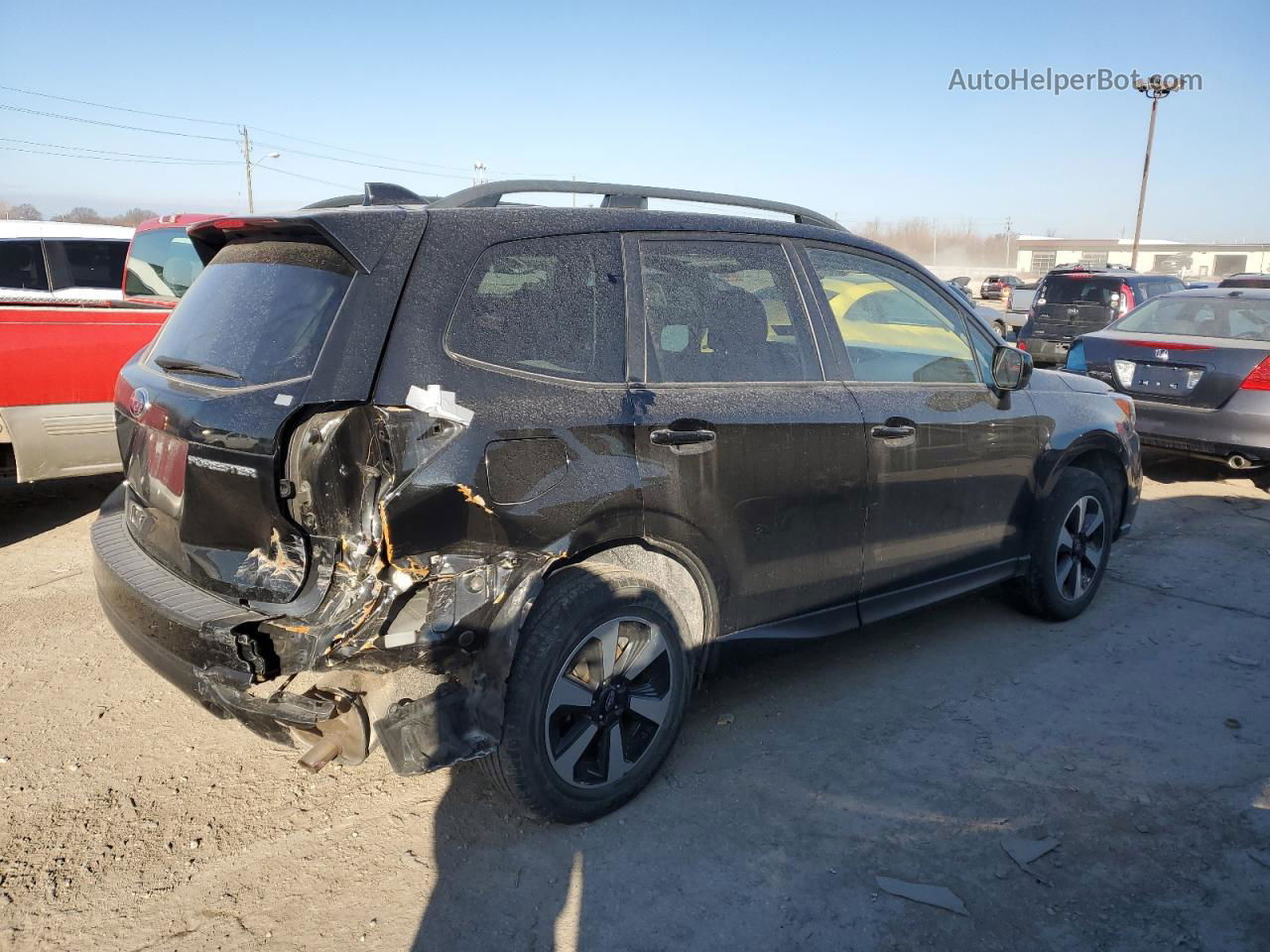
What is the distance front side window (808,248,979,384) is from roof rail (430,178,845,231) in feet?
0.82

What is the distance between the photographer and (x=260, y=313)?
9.36 feet

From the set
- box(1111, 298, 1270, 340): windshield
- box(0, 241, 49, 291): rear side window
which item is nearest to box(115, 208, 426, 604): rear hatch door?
box(1111, 298, 1270, 340): windshield

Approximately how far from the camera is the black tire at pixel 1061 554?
4578 mm

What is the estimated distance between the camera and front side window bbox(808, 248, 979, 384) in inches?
150

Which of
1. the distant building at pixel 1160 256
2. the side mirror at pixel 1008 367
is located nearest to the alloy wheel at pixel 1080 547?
the side mirror at pixel 1008 367

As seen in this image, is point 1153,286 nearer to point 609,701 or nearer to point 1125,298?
point 1125,298

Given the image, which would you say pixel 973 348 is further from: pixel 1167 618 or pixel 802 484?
pixel 1167 618

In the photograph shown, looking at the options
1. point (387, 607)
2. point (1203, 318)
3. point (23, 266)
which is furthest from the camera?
point (23, 266)

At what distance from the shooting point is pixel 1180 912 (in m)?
2.63

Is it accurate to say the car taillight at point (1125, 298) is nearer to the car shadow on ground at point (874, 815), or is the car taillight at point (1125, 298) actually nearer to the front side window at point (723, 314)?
the car shadow on ground at point (874, 815)

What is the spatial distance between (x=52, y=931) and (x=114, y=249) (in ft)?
32.5

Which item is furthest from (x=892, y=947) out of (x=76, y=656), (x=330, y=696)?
(x=76, y=656)

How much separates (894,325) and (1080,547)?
159 cm

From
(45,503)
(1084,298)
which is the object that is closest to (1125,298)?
(1084,298)
